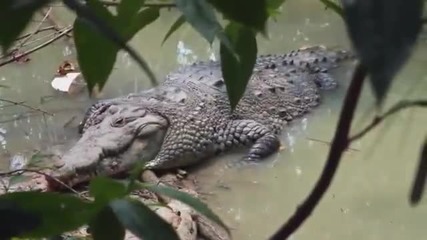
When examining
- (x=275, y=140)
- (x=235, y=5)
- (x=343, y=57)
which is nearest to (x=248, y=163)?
(x=275, y=140)

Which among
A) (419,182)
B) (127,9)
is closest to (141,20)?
(127,9)

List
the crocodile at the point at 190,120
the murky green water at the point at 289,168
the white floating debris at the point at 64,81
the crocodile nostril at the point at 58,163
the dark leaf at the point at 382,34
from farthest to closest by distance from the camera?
the white floating debris at the point at 64,81 → the crocodile at the point at 190,120 → the crocodile nostril at the point at 58,163 → the murky green water at the point at 289,168 → the dark leaf at the point at 382,34

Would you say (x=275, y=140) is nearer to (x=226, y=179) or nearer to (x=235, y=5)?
(x=226, y=179)

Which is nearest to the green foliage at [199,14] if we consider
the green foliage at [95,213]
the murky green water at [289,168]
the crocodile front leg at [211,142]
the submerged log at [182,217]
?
the green foliage at [95,213]

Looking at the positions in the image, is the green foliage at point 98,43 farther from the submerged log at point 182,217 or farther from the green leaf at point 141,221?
the submerged log at point 182,217

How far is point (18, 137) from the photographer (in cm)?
381

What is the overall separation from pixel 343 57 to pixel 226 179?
1.60 m

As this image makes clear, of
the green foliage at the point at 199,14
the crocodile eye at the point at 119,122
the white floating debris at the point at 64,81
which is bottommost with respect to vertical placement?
the white floating debris at the point at 64,81

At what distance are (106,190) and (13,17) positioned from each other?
134mm

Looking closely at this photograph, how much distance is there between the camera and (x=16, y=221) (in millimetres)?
453

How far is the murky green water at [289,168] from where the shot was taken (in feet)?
9.83

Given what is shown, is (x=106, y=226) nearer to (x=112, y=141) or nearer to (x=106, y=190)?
(x=106, y=190)

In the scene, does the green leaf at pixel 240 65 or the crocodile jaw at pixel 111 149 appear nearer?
the green leaf at pixel 240 65

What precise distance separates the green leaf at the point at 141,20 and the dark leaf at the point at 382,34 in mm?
315
